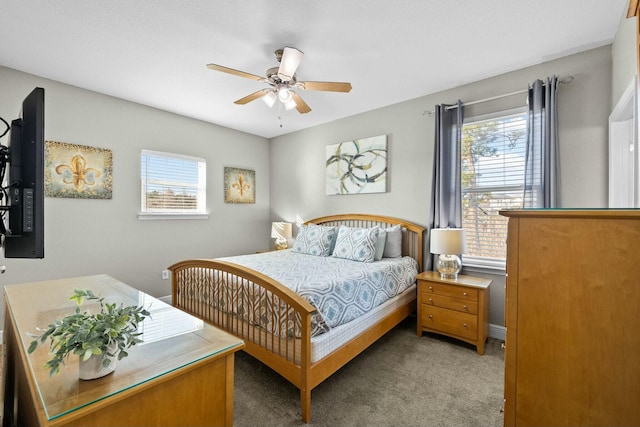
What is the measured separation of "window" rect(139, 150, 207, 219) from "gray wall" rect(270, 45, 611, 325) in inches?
52.3

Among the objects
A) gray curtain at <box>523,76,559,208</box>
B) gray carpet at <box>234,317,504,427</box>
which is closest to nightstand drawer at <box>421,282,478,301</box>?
gray carpet at <box>234,317,504,427</box>

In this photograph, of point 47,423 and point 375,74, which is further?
Answer: point 375,74

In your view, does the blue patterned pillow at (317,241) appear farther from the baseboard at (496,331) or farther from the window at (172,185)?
the baseboard at (496,331)

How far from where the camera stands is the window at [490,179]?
2.79m

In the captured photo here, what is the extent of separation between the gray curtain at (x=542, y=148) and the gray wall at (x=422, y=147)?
14 cm

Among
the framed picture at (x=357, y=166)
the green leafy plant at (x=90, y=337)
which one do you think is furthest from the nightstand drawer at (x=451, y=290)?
the green leafy plant at (x=90, y=337)

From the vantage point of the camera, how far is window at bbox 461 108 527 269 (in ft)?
9.17

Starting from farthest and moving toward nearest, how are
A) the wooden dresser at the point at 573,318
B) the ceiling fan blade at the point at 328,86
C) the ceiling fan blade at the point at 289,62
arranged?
the ceiling fan blade at the point at 328,86, the ceiling fan blade at the point at 289,62, the wooden dresser at the point at 573,318

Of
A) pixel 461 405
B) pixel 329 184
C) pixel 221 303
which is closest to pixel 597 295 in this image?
pixel 461 405

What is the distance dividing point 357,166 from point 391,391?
107 inches

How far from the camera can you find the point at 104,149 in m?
3.29

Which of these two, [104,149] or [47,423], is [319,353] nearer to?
[47,423]

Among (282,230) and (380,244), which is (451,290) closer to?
(380,244)

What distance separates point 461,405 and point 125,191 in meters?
3.97
